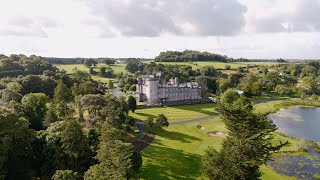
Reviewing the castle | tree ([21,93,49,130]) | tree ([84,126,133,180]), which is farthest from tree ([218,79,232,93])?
tree ([84,126,133,180])

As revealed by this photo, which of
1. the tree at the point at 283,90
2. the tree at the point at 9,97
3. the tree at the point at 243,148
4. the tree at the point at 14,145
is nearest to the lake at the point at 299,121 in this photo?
the tree at the point at 283,90

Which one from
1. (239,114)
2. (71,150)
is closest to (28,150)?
(71,150)

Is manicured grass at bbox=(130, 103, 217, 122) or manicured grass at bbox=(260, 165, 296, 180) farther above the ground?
manicured grass at bbox=(130, 103, 217, 122)

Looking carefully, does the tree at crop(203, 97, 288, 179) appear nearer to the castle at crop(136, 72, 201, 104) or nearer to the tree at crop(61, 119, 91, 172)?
the tree at crop(61, 119, 91, 172)

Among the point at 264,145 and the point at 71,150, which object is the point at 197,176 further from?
the point at 71,150

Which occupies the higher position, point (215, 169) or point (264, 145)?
point (264, 145)

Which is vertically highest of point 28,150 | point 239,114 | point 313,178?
point 239,114

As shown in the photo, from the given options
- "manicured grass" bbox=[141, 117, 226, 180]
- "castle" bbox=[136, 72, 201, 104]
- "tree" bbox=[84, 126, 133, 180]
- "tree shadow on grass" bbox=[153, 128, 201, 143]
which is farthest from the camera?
"castle" bbox=[136, 72, 201, 104]
